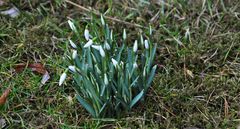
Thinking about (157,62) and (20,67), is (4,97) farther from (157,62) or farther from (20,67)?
(157,62)

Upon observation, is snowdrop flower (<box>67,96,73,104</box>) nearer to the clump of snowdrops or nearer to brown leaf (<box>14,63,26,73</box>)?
the clump of snowdrops

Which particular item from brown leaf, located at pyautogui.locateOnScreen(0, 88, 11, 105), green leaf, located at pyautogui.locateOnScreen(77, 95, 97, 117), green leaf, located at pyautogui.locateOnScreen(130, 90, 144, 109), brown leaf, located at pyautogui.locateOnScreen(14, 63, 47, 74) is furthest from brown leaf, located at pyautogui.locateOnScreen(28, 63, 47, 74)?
green leaf, located at pyautogui.locateOnScreen(130, 90, 144, 109)

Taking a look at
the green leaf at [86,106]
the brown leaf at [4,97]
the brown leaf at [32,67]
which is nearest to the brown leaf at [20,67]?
the brown leaf at [32,67]

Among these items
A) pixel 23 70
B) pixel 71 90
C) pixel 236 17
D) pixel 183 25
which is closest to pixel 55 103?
pixel 71 90

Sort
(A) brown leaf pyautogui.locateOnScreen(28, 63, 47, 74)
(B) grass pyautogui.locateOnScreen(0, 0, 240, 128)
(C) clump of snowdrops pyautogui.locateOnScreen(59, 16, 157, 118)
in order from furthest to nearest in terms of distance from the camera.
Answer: (A) brown leaf pyautogui.locateOnScreen(28, 63, 47, 74) → (B) grass pyautogui.locateOnScreen(0, 0, 240, 128) → (C) clump of snowdrops pyautogui.locateOnScreen(59, 16, 157, 118)

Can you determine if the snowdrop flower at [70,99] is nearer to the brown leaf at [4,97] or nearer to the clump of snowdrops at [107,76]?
the clump of snowdrops at [107,76]
